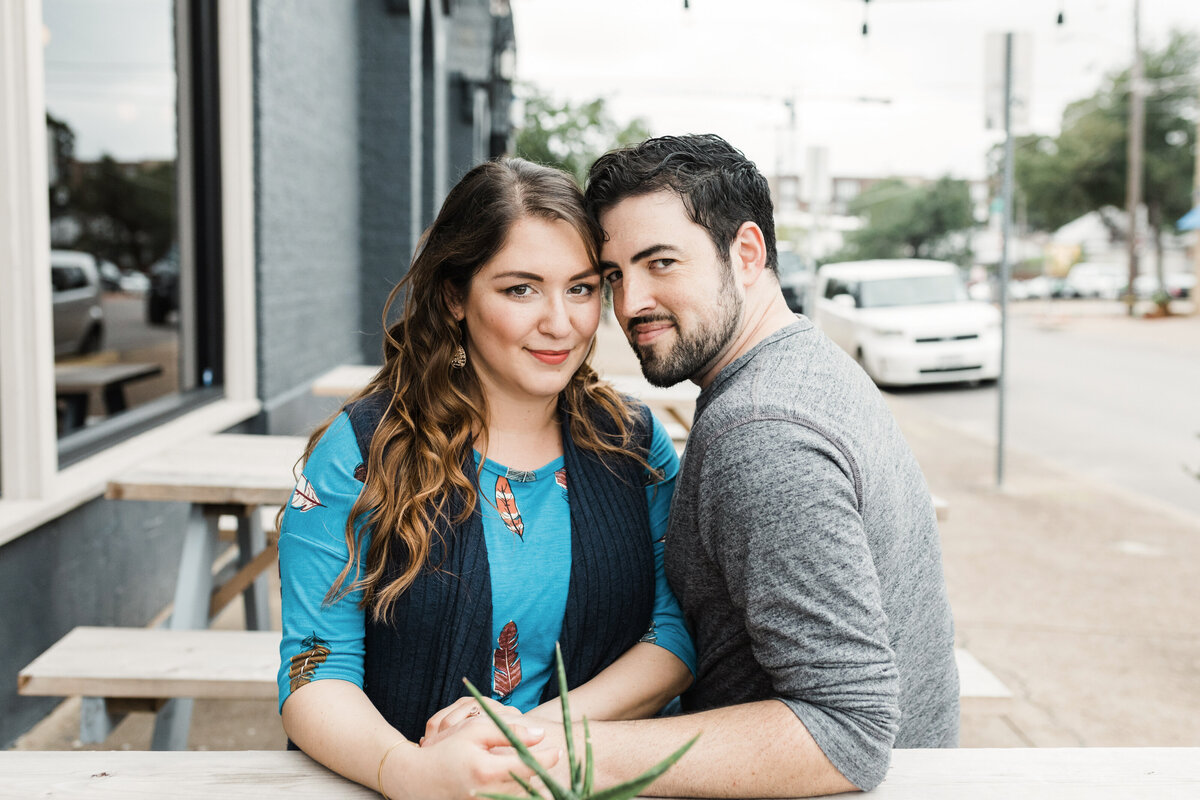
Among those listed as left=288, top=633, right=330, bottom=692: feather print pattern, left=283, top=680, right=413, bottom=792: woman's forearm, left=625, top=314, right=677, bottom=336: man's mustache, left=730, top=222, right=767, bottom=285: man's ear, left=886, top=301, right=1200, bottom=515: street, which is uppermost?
left=730, top=222, right=767, bottom=285: man's ear

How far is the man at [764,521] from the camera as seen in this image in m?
1.41

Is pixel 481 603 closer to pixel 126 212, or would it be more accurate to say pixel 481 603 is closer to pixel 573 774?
pixel 573 774

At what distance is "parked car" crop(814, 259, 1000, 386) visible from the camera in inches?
533

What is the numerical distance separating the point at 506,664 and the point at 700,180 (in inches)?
35.6

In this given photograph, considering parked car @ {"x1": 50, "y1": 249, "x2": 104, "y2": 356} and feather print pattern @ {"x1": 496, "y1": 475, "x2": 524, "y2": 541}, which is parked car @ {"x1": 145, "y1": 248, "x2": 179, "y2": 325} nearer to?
parked car @ {"x1": 50, "y1": 249, "x2": 104, "y2": 356}

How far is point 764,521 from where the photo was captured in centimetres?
144

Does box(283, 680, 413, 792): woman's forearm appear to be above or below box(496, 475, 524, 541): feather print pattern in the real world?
below

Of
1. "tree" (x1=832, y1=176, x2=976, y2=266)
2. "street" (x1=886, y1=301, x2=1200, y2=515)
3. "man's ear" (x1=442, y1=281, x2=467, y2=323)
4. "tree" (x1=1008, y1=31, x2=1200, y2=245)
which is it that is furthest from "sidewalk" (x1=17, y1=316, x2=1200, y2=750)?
"tree" (x1=832, y1=176, x2=976, y2=266)

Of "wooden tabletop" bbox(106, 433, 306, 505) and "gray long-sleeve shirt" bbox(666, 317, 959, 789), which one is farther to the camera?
"wooden tabletop" bbox(106, 433, 306, 505)

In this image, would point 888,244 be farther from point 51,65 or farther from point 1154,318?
point 51,65

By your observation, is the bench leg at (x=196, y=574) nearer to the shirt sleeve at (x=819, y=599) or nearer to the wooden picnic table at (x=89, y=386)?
A: the wooden picnic table at (x=89, y=386)

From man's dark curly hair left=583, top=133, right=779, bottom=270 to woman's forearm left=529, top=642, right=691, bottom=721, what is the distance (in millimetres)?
731

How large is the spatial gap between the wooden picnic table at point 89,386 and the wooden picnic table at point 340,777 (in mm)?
3787

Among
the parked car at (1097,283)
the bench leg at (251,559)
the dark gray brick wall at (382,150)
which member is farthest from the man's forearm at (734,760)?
the parked car at (1097,283)
